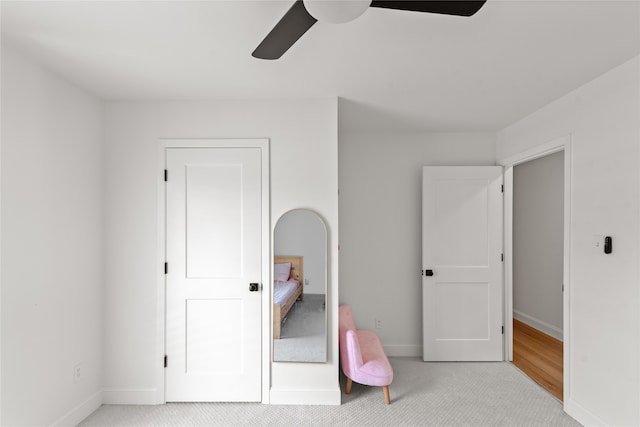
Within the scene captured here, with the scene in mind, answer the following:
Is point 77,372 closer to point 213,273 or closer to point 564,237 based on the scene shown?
point 213,273

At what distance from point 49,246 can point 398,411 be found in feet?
9.15

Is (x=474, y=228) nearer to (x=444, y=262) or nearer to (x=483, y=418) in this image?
(x=444, y=262)

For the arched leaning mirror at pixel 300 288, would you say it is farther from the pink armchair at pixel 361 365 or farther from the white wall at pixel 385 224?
the white wall at pixel 385 224

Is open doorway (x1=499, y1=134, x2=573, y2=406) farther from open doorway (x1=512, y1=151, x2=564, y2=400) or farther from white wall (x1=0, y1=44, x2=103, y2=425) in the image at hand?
white wall (x1=0, y1=44, x2=103, y2=425)

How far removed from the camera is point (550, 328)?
417cm

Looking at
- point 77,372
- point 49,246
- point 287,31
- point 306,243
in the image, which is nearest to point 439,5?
point 287,31

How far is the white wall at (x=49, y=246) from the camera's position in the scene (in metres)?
1.94

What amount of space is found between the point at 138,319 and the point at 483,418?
2.83 meters

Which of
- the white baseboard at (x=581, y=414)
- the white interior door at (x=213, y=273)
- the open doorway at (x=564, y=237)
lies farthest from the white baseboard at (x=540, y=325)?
the white interior door at (x=213, y=273)

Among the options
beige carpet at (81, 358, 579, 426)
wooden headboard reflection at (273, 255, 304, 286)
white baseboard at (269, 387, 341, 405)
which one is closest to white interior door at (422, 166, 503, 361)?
beige carpet at (81, 358, 579, 426)

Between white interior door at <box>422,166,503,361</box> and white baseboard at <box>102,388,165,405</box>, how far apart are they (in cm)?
259

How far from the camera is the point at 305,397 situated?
267 cm

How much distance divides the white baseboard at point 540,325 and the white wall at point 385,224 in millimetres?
Result: 1832

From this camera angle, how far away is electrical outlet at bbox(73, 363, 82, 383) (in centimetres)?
242
